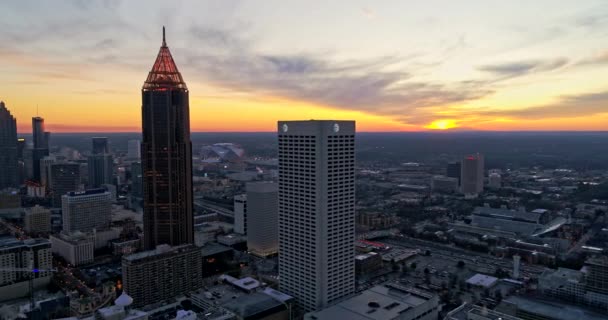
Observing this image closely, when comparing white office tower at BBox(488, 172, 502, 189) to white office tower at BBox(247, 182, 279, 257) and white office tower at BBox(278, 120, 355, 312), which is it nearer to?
white office tower at BBox(247, 182, 279, 257)

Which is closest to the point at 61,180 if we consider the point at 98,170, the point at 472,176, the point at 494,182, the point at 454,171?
the point at 98,170

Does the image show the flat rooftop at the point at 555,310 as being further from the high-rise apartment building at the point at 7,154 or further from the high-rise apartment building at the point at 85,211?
the high-rise apartment building at the point at 7,154

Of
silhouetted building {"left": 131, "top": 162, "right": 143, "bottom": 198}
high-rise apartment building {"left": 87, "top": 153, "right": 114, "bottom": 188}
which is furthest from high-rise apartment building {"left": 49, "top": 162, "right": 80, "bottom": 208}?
high-rise apartment building {"left": 87, "top": 153, "right": 114, "bottom": 188}

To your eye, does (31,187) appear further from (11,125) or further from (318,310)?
(318,310)

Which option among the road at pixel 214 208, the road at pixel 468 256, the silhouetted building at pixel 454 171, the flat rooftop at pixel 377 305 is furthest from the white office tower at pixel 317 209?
the silhouetted building at pixel 454 171

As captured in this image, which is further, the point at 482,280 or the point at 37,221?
the point at 37,221

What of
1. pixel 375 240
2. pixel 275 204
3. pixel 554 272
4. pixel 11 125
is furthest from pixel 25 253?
pixel 11 125

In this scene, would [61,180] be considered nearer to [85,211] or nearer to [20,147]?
[85,211]
